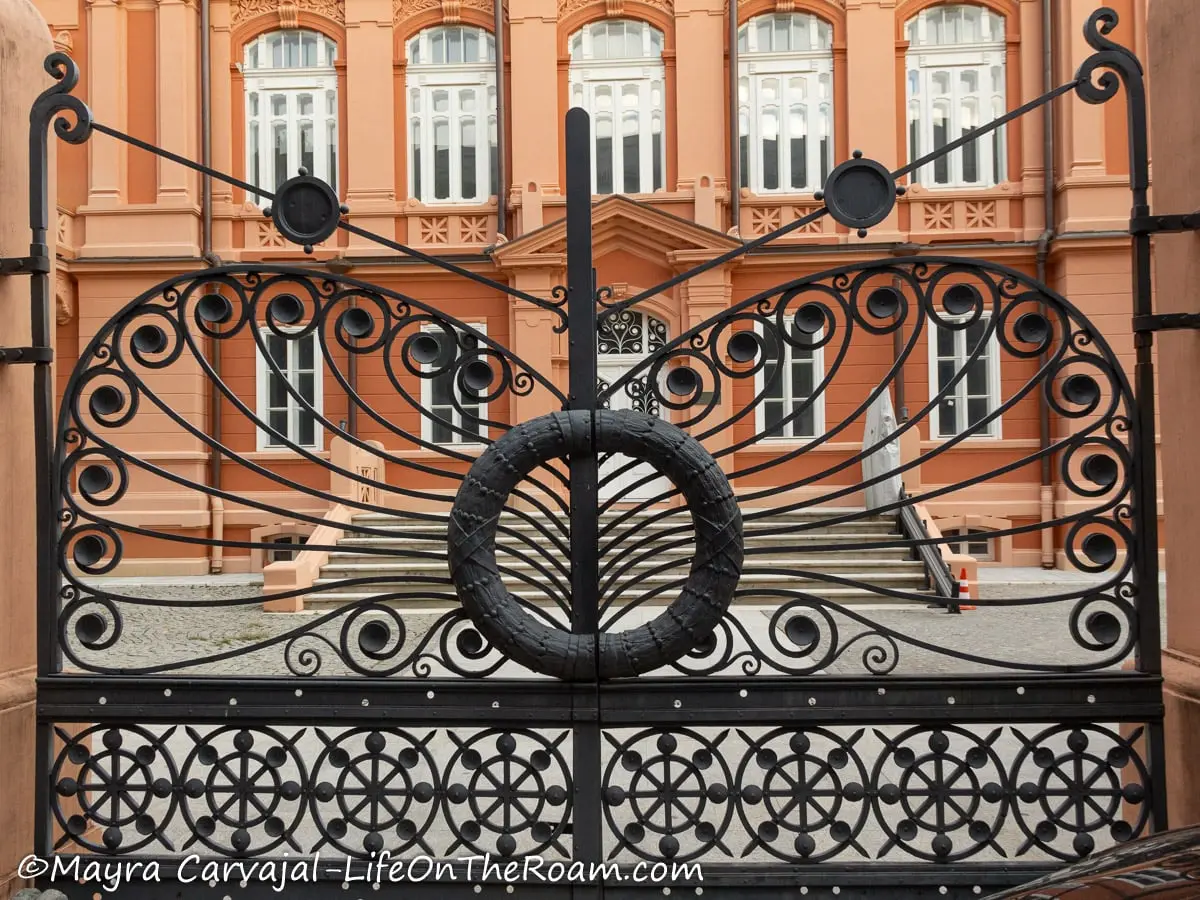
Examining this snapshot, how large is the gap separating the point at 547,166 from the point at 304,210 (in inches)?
495

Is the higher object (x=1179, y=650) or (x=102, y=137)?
(x=102, y=137)

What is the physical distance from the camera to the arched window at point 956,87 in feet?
50.4

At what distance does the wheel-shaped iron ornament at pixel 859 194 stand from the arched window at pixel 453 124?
43.1ft

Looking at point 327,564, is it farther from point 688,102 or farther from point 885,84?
point 885,84

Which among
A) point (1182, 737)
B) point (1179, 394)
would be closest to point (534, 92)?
point (1179, 394)

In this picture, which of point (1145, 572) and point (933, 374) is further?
point (933, 374)

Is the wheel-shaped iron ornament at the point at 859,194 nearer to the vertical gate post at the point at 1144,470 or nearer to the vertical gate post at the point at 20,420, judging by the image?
the vertical gate post at the point at 1144,470

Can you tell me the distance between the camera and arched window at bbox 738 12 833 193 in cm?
1555

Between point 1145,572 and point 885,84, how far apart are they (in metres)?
13.8

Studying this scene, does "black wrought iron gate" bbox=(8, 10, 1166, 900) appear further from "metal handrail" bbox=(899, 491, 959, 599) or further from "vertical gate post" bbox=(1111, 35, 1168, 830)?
"metal handrail" bbox=(899, 491, 959, 599)

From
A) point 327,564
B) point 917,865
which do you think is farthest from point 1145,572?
point 327,564

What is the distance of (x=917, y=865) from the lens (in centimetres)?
320

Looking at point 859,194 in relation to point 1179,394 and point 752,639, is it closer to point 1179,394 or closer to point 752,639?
point 1179,394

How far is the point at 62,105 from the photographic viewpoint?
3.32m
